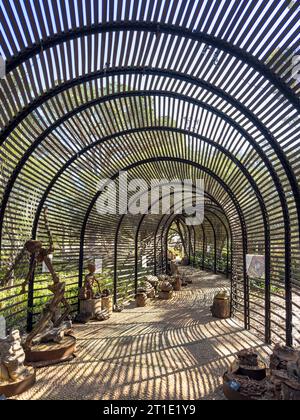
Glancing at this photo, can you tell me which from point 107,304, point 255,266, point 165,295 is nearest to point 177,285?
point 165,295

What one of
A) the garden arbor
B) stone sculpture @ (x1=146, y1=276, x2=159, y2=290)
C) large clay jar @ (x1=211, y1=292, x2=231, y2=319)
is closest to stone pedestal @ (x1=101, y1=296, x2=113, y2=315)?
the garden arbor

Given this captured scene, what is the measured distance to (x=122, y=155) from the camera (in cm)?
760

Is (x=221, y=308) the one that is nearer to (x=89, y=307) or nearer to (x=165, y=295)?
(x=165, y=295)

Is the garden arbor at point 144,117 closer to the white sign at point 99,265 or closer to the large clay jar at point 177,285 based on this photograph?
the white sign at point 99,265

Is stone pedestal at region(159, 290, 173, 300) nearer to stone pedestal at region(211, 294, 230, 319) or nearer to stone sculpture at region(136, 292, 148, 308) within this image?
stone sculpture at region(136, 292, 148, 308)

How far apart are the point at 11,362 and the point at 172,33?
4553 millimetres

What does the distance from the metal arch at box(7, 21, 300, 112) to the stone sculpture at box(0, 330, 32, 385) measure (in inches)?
139

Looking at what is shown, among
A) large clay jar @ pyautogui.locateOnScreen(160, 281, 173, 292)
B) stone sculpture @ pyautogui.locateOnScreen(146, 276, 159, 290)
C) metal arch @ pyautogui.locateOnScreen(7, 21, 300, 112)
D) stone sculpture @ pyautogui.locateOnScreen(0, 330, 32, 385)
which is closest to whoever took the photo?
metal arch @ pyautogui.locateOnScreen(7, 21, 300, 112)

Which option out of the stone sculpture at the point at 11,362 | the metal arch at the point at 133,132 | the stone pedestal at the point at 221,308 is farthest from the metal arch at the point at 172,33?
the stone pedestal at the point at 221,308

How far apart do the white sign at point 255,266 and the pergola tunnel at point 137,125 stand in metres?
0.04

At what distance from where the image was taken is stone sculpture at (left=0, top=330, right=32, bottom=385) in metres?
4.05

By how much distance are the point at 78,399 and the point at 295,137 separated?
4527 millimetres

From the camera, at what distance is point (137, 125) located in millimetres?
6727

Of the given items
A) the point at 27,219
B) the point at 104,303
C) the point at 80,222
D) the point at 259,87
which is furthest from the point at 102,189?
the point at 259,87
